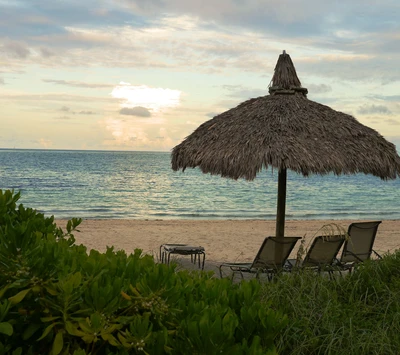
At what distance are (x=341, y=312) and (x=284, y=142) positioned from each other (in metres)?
3.63

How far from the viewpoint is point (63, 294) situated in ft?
5.34

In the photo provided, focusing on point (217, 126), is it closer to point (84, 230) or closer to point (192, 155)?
point (192, 155)

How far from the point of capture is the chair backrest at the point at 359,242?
6.89 meters

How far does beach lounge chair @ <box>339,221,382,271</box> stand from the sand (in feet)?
8.09

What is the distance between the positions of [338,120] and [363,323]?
4644 millimetres

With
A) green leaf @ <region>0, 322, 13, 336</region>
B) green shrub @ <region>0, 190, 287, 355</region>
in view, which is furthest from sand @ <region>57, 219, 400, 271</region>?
green leaf @ <region>0, 322, 13, 336</region>

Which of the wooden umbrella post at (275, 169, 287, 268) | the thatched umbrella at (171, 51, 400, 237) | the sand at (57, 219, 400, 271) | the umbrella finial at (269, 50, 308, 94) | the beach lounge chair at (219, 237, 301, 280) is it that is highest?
the umbrella finial at (269, 50, 308, 94)

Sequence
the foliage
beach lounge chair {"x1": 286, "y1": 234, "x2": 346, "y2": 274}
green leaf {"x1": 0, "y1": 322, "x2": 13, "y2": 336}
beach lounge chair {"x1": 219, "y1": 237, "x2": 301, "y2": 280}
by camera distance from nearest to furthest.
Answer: green leaf {"x1": 0, "y1": 322, "x2": 13, "y2": 336} → the foliage → beach lounge chair {"x1": 286, "y1": 234, "x2": 346, "y2": 274} → beach lounge chair {"x1": 219, "y1": 237, "x2": 301, "y2": 280}

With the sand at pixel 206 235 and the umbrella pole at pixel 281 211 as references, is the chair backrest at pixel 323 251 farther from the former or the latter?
the sand at pixel 206 235

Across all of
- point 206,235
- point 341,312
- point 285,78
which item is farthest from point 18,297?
point 206,235

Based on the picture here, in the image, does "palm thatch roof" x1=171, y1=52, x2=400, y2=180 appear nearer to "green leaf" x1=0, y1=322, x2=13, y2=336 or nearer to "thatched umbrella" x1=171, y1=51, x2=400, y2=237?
"thatched umbrella" x1=171, y1=51, x2=400, y2=237

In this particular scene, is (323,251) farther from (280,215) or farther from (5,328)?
(5,328)

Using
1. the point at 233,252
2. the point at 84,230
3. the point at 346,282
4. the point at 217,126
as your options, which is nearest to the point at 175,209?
the point at 84,230

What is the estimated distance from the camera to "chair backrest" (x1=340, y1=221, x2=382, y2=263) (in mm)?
6891
